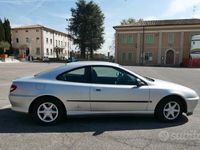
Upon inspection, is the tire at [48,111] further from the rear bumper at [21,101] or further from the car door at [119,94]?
the car door at [119,94]

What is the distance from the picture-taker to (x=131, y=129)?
4902mm

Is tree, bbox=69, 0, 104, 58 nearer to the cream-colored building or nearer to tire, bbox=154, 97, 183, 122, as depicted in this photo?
the cream-colored building

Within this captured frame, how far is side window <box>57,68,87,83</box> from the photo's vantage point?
5.18m

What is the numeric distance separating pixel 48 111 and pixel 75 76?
3.42ft

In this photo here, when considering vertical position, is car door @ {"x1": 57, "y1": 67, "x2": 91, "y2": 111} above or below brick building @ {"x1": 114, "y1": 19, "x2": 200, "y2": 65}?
below

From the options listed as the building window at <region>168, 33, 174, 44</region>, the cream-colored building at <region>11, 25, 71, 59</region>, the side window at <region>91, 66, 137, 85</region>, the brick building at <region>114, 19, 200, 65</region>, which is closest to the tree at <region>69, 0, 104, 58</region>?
the brick building at <region>114, 19, 200, 65</region>

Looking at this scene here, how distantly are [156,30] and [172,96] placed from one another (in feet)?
142

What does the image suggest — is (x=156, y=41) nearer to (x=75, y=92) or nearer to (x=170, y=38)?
(x=170, y=38)

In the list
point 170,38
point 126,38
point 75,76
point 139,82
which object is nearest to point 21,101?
point 75,76

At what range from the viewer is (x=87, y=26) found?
54781 mm

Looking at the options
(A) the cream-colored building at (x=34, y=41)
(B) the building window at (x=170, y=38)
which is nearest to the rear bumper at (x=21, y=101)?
(B) the building window at (x=170, y=38)

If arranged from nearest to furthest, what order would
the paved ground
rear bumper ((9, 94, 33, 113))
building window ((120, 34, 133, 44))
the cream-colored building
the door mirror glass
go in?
the paved ground < rear bumper ((9, 94, 33, 113)) < the door mirror glass < building window ((120, 34, 133, 44)) < the cream-colored building

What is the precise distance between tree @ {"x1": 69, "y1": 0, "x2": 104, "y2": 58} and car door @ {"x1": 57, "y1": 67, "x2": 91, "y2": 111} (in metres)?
49.6

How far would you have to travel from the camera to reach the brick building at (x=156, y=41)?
4459 cm
